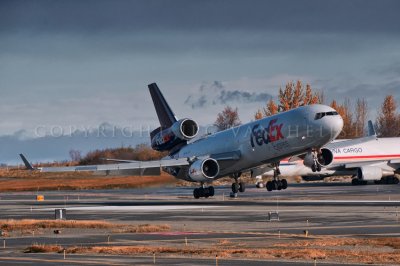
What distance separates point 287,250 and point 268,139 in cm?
3799

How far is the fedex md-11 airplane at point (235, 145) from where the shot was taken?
6912cm

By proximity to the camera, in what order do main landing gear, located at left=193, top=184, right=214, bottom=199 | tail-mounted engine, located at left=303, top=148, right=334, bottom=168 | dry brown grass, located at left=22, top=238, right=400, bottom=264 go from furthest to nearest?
main landing gear, located at left=193, top=184, right=214, bottom=199
tail-mounted engine, located at left=303, top=148, right=334, bottom=168
dry brown grass, located at left=22, top=238, right=400, bottom=264

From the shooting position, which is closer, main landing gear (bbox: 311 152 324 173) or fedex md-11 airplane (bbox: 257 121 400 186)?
main landing gear (bbox: 311 152 324 173)

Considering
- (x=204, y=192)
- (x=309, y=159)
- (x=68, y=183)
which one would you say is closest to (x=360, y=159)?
(x=68, y=183)

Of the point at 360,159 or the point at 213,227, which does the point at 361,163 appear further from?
the point at 213,227

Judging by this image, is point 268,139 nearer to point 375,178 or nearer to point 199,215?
point 199,215

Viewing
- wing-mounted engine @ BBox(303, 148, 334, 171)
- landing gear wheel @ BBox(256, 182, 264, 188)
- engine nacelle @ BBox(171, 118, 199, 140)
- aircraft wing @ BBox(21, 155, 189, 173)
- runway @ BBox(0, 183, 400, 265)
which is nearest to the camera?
runway @ BBox(0, 183, 400, 265)

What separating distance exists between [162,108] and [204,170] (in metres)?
15.1

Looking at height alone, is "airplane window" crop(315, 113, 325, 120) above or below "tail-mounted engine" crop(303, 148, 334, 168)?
above

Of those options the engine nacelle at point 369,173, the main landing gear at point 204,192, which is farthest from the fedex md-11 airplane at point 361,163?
the main landing gear at point 204,192

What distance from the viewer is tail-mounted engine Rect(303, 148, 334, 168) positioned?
7000cm

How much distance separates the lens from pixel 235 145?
252 feet

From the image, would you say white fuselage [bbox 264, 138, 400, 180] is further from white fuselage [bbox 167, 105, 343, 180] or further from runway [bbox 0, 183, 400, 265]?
runway [bbox 0, 183, 400, 265]

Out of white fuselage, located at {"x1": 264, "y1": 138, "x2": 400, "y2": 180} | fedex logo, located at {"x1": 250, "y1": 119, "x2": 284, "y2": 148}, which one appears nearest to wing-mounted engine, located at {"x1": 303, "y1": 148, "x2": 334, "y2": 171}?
fedex logo, located at {"x1": 250, "y1": 119, "x2": 284, "y2": 148}
